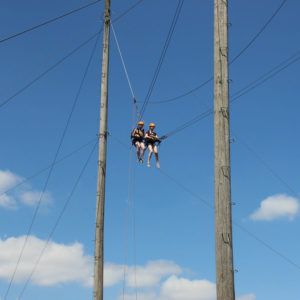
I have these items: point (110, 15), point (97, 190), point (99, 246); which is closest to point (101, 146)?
point (97, 190)

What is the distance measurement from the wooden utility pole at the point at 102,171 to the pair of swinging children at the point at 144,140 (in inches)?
40.1

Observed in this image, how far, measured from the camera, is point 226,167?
9062 mm

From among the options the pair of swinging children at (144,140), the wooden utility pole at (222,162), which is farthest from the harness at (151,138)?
the wooden utility pole at (222,162)

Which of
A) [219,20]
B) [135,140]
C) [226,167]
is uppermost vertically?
[135,140]

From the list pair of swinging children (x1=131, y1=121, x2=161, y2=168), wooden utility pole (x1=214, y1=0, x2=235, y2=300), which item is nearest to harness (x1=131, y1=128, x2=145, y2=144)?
pair of swinging children (x1=131, y1=121, x2=161, y2=168)

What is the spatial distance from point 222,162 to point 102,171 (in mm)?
7393

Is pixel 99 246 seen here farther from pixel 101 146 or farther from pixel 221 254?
pixel 221 254

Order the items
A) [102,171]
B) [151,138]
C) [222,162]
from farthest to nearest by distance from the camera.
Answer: [151,138] → [102,171] → [222,162]

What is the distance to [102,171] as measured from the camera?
16094 mm

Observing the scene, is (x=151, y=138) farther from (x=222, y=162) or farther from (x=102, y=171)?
(x=222, y=162)

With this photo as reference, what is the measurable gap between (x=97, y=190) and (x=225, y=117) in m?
7.07

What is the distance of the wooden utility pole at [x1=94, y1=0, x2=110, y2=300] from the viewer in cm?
1476

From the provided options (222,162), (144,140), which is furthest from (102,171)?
(222,162)

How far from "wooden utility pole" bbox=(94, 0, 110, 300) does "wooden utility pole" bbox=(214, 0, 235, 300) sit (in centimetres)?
667
